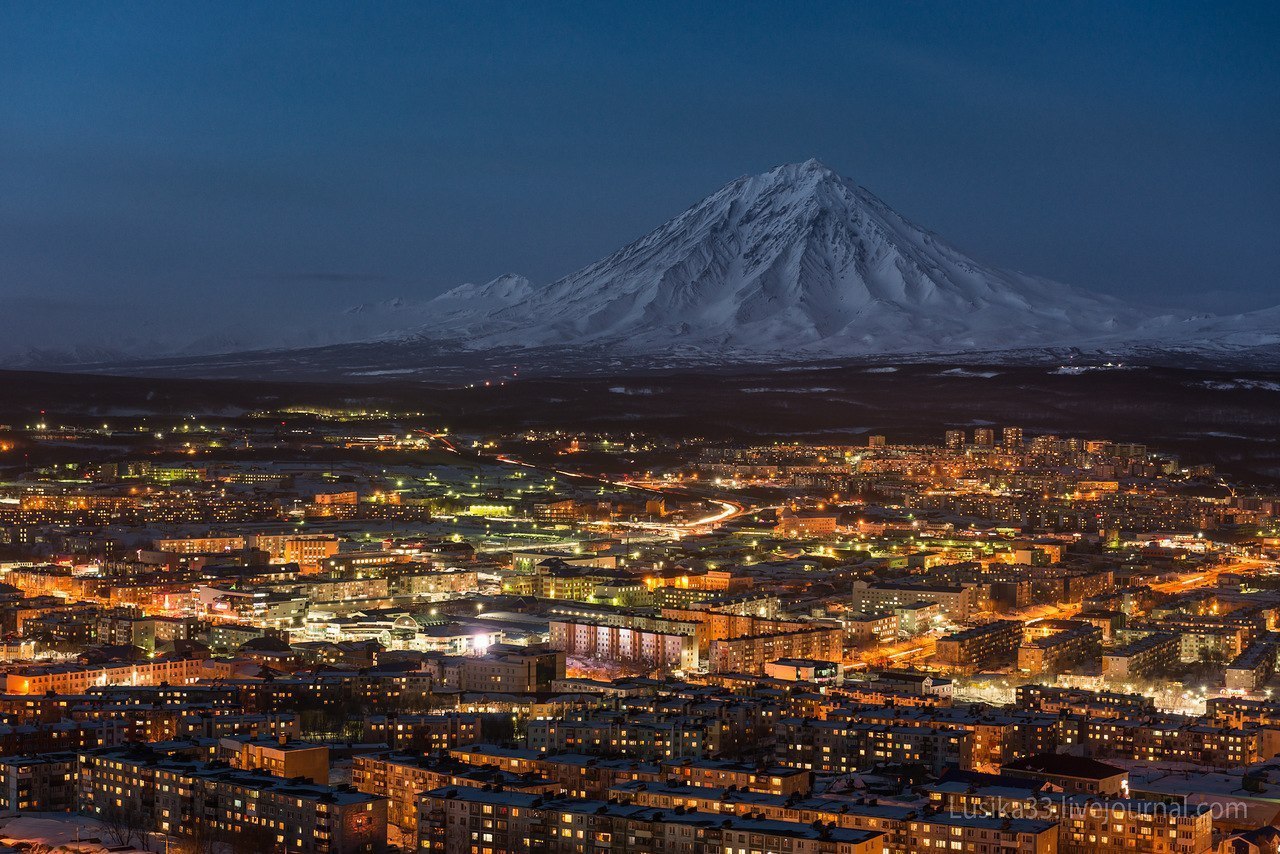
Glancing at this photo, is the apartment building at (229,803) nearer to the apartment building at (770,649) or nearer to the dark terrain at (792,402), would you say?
the apartment building at (770,649)

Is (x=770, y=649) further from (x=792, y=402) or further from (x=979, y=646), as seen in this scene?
(x=792, y=402)

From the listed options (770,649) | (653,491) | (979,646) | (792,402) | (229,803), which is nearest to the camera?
(229,803)

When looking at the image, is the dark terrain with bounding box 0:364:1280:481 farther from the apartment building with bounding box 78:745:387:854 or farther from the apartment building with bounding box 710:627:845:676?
the apartment building with bounding box 78:745:387:854

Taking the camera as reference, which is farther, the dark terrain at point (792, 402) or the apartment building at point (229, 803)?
the dark terrain at point (792, 402)

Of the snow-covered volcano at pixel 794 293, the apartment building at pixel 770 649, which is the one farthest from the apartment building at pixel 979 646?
the snow-covered volcano at pixel 794 293

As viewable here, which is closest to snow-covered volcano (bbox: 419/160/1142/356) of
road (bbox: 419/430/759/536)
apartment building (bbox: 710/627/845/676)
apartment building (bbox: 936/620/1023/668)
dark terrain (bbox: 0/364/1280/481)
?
dark terrain (bbox: 0/364/1280/481)

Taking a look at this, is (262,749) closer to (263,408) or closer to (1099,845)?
(1099,845)

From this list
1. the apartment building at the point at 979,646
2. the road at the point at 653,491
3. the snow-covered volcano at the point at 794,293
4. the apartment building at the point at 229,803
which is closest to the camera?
the apartment building at the point at 229,803

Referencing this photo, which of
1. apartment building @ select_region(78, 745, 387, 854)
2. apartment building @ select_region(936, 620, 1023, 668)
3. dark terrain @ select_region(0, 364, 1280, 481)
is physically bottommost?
apartment building @ select_region(936, 620, 1023, 668)

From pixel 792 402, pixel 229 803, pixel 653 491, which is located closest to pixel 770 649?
pixel 229 803
